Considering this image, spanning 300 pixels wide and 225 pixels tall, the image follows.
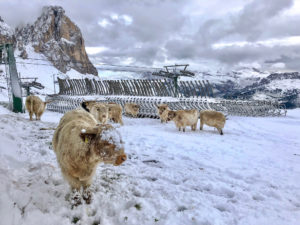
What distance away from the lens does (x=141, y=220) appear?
308 centimetres

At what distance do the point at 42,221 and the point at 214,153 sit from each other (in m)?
5.15

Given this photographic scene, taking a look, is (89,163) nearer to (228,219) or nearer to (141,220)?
(141,220)

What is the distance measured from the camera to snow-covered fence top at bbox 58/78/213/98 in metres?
18.6

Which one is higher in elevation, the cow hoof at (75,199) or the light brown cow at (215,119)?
the light brown cow at (215,119)

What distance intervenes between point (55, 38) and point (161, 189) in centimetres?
16769

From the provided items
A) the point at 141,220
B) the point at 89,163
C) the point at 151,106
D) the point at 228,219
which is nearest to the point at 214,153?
the point at 228,219

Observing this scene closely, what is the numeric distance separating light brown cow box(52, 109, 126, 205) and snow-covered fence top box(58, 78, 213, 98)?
1495cm

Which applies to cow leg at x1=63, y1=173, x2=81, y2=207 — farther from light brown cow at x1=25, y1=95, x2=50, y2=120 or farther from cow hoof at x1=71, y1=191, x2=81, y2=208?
light brown cow at x1=25, y1=95, x2=50, y2=120

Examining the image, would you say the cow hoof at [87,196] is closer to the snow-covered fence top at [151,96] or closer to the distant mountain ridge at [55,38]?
the snow-covered fence top at [151,96]

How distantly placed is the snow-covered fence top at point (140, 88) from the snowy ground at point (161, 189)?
40.7ft

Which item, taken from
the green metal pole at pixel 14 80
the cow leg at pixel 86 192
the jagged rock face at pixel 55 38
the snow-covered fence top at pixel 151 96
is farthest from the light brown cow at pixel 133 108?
the jagged rock face at pixel 55 38

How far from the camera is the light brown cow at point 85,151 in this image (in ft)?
9.17

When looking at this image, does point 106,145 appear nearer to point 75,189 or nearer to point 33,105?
point 75,189

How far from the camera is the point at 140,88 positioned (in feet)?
63.8
